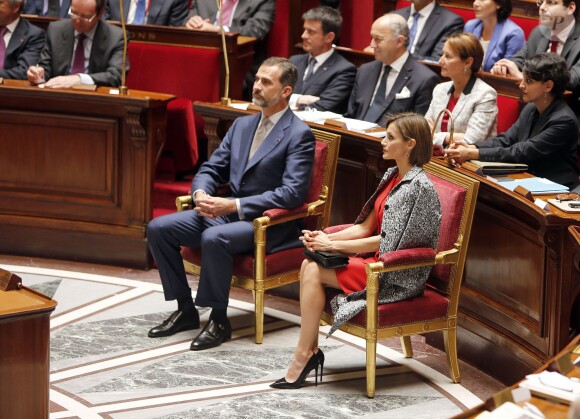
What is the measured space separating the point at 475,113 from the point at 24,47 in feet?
9.48

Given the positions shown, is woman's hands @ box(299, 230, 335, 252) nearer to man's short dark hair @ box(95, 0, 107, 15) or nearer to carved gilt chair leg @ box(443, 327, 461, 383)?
carved gilt chair leg @ box(443, 327, 461, 383)

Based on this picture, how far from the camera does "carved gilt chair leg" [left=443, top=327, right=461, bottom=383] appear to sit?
483 centimetres

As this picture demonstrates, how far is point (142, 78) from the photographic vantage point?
7301 mm

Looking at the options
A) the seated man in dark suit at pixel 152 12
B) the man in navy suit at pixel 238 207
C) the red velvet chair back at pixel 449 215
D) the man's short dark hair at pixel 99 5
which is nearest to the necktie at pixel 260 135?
the man in navy suit at pixel 238 207

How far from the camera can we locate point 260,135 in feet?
17.9

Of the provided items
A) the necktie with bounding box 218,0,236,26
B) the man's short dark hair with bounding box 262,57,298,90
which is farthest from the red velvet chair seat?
the necktie with bounding box 218,0,236,26

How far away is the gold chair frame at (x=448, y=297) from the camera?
4570mm

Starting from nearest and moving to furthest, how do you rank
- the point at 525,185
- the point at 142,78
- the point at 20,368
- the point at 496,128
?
the point at 20,368 < the point at 525,185 < the point at 496,128 < the point at 142,78

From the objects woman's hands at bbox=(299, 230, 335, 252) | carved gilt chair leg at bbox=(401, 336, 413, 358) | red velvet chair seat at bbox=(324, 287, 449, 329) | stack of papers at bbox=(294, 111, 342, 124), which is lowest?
carved gilt chair leg at bbox=(401, 336, 413, 358)

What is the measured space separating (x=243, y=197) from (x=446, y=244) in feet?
3.57

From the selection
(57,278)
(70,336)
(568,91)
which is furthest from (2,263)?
(568,91)

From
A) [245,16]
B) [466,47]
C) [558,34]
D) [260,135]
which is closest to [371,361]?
[260,135]

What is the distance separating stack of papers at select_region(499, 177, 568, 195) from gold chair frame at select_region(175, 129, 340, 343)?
951 millimetres

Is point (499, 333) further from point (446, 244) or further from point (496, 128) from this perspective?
point (496, 128)
